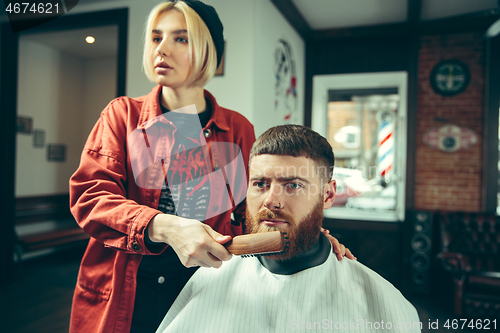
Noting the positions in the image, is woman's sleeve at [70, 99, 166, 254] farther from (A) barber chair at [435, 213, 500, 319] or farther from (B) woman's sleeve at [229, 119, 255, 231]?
(A) barber chair at [435, 213, 500, 319]

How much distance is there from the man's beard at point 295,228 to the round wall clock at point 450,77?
12.7 feet

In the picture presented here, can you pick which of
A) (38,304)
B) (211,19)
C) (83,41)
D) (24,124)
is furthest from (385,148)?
(38,304)

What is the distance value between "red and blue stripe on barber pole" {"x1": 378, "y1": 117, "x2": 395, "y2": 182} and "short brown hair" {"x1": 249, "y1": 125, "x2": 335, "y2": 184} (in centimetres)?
46

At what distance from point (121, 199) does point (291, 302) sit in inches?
25.8

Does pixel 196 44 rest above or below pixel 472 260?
above

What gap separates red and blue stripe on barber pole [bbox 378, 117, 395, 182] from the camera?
4.73 ft

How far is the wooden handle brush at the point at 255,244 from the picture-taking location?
30.3 inches

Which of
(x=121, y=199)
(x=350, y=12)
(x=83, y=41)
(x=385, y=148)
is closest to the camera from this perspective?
(x=121, y=199)

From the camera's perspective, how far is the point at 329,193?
40.0 inches

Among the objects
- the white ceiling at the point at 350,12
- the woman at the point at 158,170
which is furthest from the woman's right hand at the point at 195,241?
the white ceiling at the point at 350,12

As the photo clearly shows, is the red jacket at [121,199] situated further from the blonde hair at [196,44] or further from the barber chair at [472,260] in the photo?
the barber chair at [472,260]

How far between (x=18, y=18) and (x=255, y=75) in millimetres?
1124

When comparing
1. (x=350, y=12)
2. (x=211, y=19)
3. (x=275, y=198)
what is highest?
(x=350, y=12)

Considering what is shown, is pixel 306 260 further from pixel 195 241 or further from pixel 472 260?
pixel 472 260
